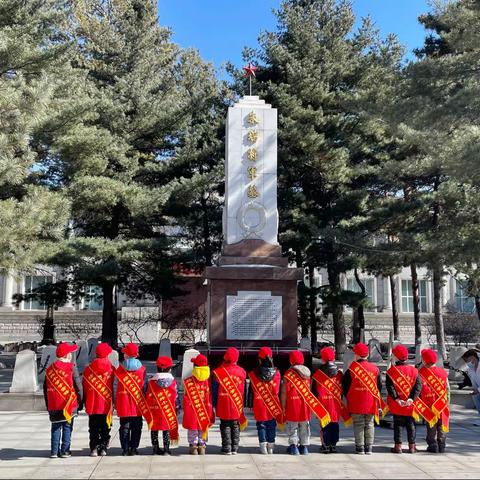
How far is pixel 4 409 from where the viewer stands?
11.4 metres

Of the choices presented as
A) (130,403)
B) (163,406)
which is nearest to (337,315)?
(163,406)

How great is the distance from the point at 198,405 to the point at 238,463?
3.04 ft

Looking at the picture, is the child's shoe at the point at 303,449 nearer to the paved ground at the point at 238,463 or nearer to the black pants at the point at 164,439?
the paved ground at the point at 238,463

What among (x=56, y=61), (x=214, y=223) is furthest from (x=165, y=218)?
(x=56, y=61)

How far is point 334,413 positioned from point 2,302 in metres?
38.8

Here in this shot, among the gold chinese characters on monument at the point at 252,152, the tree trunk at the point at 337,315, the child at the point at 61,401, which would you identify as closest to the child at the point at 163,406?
the child at the point at 61,401

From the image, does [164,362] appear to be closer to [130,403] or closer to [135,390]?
[135,390]

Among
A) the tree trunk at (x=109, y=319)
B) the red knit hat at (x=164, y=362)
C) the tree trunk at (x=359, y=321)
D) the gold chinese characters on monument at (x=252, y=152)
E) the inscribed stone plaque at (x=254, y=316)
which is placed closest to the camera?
the red knit hat at (x=164, y=362)

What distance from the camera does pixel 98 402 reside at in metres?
7.49

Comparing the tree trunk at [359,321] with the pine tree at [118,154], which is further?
the tree trunk at [359,321]

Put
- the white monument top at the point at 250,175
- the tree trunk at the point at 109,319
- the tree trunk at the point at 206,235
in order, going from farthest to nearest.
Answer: the tree trunk at the point at 206,235 → the tree trunk at the point at 109,319 → the white monument top at the point at 250,175

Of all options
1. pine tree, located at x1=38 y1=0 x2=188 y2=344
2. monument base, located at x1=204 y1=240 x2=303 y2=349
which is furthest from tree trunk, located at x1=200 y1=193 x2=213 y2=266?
monument base, located at x1=204 y1=240 x2=303 y2=349

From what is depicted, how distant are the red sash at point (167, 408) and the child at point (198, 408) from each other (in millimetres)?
148

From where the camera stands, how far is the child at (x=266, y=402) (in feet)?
25.1
